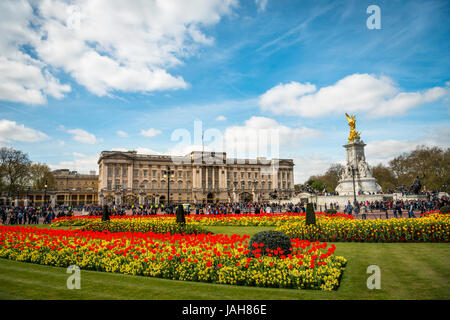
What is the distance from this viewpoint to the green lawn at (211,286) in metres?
5.99

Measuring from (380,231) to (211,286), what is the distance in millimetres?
9514

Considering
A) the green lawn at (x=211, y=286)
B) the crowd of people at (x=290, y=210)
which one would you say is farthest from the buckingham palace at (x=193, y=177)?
the green lawn at (x=211, y=286)

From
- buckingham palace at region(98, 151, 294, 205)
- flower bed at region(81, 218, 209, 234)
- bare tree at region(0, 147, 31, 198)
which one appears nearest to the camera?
flower bed at region(81, 218, 209, 234)

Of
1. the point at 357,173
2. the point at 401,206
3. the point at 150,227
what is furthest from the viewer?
the point at 357,173

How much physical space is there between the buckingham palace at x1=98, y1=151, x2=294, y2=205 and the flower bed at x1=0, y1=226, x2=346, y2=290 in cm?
6422

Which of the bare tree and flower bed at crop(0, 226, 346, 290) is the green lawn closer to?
flower bed at crop(0, 226, 346, 290)

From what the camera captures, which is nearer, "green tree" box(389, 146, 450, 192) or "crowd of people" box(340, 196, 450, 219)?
"crowd of people" box(340, 196, 450, 219)

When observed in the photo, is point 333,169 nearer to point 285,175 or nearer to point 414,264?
point 285,175

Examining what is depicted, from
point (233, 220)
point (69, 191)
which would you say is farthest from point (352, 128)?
point (69, 191)

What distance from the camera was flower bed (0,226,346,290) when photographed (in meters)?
6.80

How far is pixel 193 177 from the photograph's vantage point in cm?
8875

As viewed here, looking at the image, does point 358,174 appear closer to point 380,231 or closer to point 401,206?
point 401,206

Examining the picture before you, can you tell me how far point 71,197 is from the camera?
87000 millimetres

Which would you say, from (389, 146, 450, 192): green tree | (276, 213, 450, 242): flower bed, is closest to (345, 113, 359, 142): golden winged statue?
(389, 146, 450, 192): green tree
